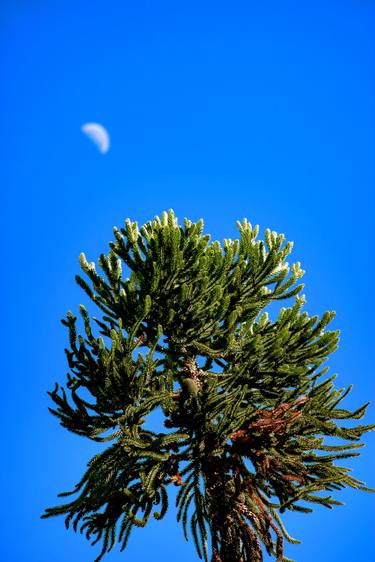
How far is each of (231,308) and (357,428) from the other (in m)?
2.52

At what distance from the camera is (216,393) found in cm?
580

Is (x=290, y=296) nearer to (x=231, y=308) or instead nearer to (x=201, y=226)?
(x=231, y=308)

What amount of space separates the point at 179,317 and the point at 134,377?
146cm

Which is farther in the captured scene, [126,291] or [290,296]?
[290,296]

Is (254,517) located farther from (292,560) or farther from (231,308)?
(231,308)

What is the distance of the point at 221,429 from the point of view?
17.9ft

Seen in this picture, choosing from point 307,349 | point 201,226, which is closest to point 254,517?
point 307,349

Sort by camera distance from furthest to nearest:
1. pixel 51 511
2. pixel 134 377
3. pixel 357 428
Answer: pixel 357 428
pixel 134 377
pixel 51 511

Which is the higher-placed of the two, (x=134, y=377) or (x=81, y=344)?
(x=81, y=344)

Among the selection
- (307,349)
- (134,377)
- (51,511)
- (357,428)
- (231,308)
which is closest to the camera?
(51,511)

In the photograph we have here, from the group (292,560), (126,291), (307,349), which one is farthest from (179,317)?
(292,560)

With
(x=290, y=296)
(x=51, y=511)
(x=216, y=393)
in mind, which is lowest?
(x=51, y=511)

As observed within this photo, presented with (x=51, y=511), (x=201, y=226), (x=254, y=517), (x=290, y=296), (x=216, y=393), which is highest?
(x=201, y=226)

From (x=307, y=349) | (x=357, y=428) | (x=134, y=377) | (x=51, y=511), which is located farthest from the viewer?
(x=307, y=349)
